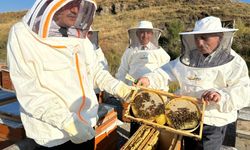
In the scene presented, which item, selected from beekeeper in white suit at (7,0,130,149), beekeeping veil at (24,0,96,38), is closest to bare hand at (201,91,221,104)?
beekeeper in white suit at (7,0,130,149)

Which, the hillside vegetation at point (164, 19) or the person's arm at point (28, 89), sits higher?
the person's arm at point (28, 89)

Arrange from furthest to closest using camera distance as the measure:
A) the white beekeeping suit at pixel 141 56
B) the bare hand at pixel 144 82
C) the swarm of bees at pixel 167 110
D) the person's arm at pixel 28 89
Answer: the white beekeeping suit at pixel 141 56 < the bare hand at pixel 144 82 < the swarm of bees at pixel 167 110 < the person's arm at pixel 28 89

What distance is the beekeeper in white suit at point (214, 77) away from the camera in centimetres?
233

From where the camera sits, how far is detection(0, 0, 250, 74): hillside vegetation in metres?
16.7

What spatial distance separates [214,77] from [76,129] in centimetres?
123

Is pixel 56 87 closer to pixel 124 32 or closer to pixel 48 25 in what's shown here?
pixel 48 25

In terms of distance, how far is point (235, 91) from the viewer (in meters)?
2.30

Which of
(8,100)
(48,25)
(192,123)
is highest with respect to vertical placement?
(48,25)

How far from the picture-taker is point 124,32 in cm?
2850

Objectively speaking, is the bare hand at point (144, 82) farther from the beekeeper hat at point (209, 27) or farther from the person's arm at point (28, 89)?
the person's arm at point (28, 89)

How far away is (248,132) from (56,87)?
2.48 metres

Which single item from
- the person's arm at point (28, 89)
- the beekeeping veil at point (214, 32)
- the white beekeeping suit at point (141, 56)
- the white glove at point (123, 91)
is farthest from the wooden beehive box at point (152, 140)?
the white beekeeping suit at point (141, 56)

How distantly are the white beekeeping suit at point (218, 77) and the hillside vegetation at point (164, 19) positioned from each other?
10722mm

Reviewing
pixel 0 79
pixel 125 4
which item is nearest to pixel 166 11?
pixel 125 4
